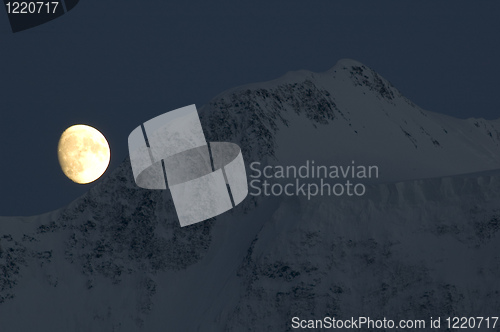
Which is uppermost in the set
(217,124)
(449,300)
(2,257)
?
(217,124)

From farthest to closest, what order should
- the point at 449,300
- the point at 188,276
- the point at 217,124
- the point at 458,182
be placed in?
the point at 217,124 → the point at 188,276 → the point at 458,182 → the point at 449,300

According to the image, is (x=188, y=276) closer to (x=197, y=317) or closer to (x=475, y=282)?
(x=197, y=317)

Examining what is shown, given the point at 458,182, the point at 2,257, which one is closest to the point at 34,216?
the point at 2,257

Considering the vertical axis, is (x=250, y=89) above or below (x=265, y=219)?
above

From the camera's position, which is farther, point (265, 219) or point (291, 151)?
point (291, 151)

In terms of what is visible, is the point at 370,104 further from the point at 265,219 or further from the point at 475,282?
the point at 475,282

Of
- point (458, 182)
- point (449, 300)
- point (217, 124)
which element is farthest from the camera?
point (217, 124)
